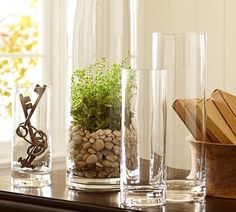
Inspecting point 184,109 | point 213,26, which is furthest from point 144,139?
point 213,26

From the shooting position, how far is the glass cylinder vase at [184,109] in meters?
1.15

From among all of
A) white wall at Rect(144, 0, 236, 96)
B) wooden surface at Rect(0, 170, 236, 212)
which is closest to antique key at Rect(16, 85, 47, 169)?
wooden surface at Rect(0, 170, 236, 212)

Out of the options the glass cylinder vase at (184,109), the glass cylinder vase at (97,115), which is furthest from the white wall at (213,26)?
the glass cylinder vase at (184,109)

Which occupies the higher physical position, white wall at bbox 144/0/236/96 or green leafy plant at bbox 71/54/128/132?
white wall at bbox 144/0/236/96

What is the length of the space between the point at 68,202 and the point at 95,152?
5.5 inches

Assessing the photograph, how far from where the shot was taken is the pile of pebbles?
1.27 metres

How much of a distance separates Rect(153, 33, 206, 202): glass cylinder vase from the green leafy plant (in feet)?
0.44

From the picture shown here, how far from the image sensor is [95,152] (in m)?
1.27

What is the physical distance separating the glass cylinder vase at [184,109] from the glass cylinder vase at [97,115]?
0.15 metres

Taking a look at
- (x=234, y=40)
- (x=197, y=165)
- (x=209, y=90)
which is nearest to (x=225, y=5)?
(x=234, y=40)

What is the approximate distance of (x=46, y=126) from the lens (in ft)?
4.55

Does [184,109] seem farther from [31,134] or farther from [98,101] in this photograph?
[31,134]

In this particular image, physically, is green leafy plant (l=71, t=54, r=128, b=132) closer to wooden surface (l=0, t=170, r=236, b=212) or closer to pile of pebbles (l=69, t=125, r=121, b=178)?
pile of pebbles (l=69, t=125, r=121, b=178)

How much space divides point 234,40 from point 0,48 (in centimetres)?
79
